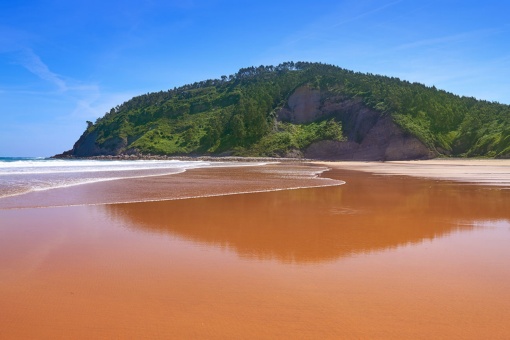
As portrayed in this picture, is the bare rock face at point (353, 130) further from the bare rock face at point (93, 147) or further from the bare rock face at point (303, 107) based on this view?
the bare rock face at point (93, 147)

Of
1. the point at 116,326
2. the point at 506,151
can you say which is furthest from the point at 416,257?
the point at 506,151

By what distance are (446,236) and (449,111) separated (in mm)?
82763

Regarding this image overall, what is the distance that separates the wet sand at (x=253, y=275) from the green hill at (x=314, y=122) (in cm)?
6280

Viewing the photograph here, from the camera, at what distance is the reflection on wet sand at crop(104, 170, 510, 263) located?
27.2 feet

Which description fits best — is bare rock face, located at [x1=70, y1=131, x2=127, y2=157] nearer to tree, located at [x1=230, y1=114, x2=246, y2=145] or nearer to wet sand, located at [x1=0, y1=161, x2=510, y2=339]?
tree, located at [x1=230, y1=114, x2=246, y2=145]

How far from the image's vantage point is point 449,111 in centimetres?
8256

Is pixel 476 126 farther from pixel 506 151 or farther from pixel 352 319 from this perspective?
pixel 352 319

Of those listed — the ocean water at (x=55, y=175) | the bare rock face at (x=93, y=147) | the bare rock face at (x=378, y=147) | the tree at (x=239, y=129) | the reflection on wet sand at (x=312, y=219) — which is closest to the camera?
the reflection on wet sand at (x=312, y=219)

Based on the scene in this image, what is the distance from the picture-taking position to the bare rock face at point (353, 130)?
77688 mm

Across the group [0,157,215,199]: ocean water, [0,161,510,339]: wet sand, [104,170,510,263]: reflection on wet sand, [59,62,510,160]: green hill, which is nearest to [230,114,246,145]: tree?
[59,62,510,160]: green hill

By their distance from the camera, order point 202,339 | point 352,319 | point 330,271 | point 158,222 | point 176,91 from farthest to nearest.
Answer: point 176,91, point 158,222, point 330,271, point 352,319, point 202,339

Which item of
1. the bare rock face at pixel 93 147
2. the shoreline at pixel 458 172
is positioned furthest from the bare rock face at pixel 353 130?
the bare rock face at pixel 93 147

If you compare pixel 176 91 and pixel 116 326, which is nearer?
pixel 116 326

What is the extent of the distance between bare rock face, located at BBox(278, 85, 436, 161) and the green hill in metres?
0.21
